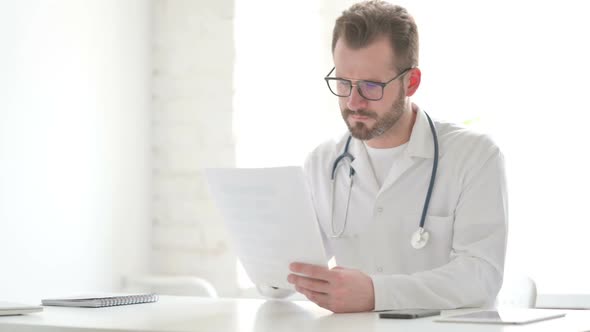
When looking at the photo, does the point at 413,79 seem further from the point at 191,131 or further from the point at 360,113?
the point at 191,131

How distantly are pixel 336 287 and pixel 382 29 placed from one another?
29.9 inches

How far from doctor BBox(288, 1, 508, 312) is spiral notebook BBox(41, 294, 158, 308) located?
483 millimetres

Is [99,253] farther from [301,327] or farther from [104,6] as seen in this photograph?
[301,327]

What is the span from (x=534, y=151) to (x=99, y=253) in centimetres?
145

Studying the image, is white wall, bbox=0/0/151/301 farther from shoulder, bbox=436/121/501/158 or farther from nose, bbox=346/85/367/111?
shoulder, bbox=436/121/501/158

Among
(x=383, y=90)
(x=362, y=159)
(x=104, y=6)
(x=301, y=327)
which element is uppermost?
(x=104, y=6)

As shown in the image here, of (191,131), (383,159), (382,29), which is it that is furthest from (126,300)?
(191,131)

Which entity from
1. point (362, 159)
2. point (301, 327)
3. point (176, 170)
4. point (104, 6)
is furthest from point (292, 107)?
point (301, 327)

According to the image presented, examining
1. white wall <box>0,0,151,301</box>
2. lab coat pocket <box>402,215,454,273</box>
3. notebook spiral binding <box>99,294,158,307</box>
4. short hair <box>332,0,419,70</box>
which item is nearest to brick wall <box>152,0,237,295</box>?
white wall <box>0,0,151,301</box>

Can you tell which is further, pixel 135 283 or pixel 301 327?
pixel 135 283

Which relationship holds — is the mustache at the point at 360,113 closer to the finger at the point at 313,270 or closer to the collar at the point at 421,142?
the collar at the point at 421,142

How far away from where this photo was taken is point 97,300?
5.71 feet

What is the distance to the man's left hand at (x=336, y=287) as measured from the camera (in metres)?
1.64

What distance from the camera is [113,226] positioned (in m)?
3.01
